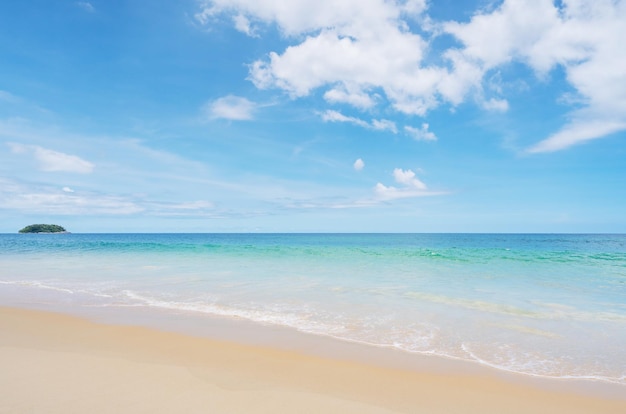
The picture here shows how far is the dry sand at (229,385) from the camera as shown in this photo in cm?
344

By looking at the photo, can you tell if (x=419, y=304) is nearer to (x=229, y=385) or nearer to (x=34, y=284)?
(x=229, y=385)

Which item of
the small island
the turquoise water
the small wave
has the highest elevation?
the small island

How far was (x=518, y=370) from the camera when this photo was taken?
466 centimetres

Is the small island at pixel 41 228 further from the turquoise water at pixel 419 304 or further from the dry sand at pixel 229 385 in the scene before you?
the dry sand at pixel 229 385

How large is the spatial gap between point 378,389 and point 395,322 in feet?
10.0

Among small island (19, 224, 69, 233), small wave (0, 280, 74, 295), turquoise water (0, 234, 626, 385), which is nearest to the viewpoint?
turquoise water (0, 234, 626, 385)

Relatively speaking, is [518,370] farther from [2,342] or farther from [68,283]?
[68,283]

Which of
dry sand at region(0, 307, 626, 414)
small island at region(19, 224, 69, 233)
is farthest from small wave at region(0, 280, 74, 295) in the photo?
small island at region(19, 224, 69, 233)

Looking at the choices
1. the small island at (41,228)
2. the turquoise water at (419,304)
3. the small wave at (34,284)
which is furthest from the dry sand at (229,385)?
the small island at (41,228)

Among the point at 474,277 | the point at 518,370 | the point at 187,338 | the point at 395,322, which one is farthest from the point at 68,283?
the point at 474,277

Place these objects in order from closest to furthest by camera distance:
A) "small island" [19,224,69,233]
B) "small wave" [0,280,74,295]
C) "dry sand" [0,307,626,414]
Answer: "dry sand" [0,307,626,414] < "small wave" [0,280,74,295] < "small island" [19,224,69,233]

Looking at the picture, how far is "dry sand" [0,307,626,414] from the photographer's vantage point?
3.44 metres

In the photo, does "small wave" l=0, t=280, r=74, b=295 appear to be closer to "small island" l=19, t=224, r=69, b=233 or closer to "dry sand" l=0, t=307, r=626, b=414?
"dry sand" l=0, t=307, r=626, b=414

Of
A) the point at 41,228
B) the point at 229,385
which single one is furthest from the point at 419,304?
the point at 41,228
